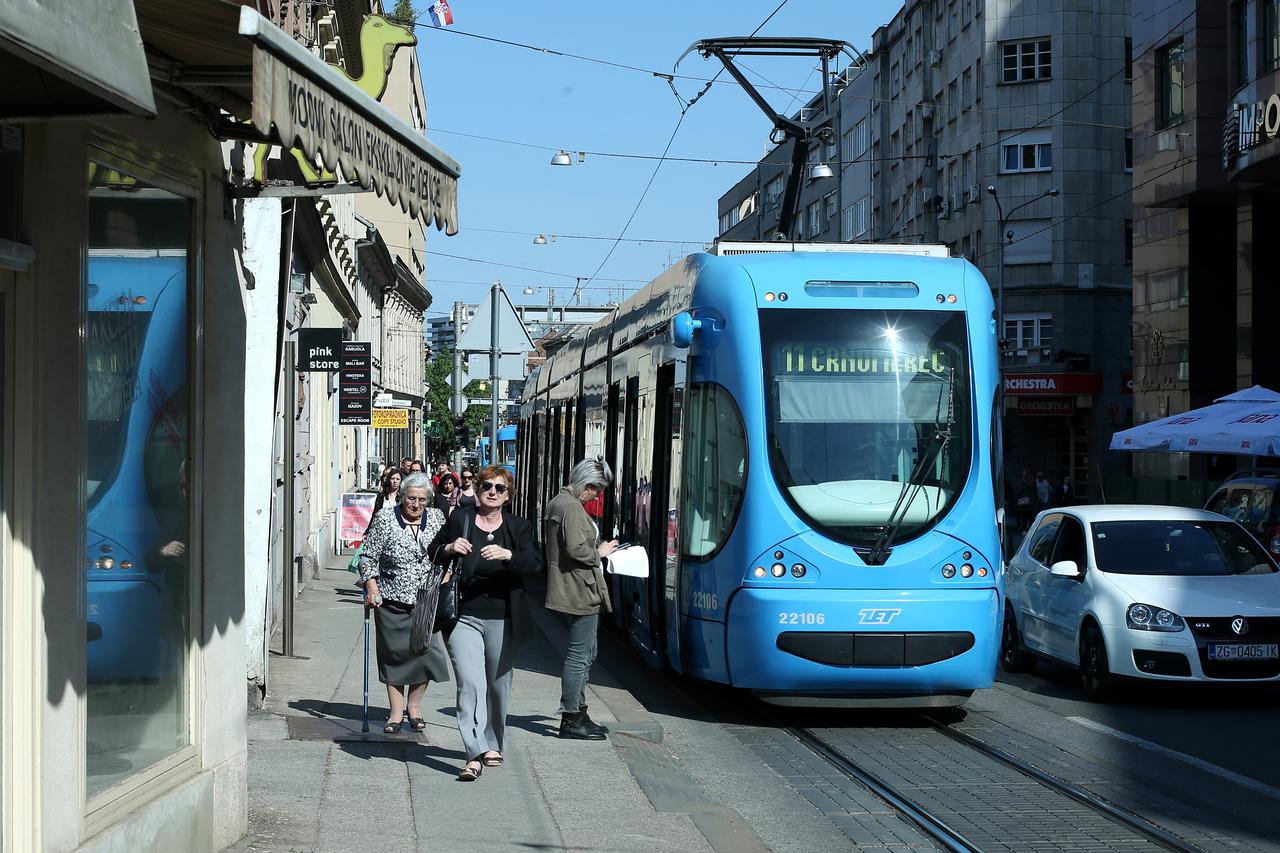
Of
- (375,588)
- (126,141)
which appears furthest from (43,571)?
(375,588)

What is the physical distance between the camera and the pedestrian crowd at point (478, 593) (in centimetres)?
917

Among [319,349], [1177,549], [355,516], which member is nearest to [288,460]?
[319,349]

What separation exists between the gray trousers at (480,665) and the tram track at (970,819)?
2.04 meters

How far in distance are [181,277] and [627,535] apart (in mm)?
7937

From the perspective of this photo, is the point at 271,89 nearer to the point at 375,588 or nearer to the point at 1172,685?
the point at 375,588

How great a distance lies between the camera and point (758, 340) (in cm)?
1160

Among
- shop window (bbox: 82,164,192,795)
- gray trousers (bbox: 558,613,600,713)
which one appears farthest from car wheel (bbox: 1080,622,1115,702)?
shop window (bbox: 82,164,192,795)

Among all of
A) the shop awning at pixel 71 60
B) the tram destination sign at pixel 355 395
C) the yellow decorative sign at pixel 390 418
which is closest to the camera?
the shop awning at pixel 71 60

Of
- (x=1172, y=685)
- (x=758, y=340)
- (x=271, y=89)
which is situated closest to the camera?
(x=271, y=89)

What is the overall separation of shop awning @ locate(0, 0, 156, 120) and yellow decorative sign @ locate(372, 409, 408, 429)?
97.1 ft

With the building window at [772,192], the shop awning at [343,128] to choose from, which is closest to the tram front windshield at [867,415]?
the shop awning at [343,128]

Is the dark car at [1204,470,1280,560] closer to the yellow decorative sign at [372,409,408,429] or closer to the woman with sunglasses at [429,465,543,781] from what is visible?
the woman with sunglasses at [429,465,543,781]

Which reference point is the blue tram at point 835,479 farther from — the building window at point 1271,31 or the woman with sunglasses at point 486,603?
the building window at point 1271,31

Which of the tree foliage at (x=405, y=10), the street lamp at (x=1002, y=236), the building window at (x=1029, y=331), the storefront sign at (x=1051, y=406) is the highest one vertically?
the tree foliage at (x=405, y=10)
